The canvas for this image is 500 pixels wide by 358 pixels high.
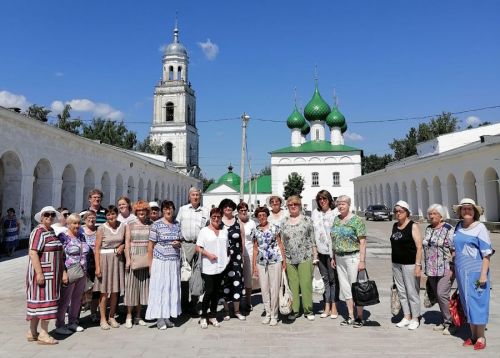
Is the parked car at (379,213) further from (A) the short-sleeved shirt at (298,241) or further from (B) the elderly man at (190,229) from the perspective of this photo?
(B) the elderly man at (190,229)

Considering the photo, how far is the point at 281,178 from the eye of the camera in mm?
54875

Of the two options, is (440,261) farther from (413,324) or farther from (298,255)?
(298,255)

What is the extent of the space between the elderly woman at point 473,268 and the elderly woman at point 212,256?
3.11 m

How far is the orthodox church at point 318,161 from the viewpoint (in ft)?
177

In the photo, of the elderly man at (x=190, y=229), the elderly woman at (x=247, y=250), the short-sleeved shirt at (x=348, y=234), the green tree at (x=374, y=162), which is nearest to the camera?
the short-sleeved shirt at (x=348, y=234)

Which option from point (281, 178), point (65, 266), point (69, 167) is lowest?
point (65, 266)

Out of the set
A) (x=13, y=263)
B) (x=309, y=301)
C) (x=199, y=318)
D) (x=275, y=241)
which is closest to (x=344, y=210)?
(x=275, y=241)

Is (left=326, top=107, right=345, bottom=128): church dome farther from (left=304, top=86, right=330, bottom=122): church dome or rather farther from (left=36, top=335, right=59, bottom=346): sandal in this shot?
(left=36, top=335, right=59, bottom=346): sandal

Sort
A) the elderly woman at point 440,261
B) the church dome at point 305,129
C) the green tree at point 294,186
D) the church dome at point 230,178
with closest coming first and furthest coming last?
1. the elderly woman at point 440,261
2. the green tree at point 294,186
3. the church dome at point 305,129
4. the church dome at point 230,178

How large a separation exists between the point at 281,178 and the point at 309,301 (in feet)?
161

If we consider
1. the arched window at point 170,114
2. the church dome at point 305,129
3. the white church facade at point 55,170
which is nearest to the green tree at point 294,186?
the church dome at point 305,129

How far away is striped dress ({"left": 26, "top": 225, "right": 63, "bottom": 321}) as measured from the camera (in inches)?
192

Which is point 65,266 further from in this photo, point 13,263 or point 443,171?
point 443,171

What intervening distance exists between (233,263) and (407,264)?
98.4 inches
